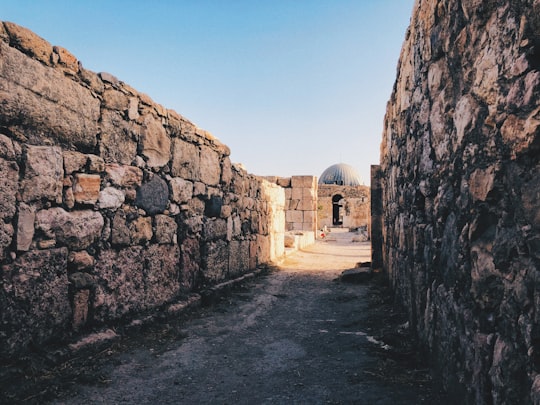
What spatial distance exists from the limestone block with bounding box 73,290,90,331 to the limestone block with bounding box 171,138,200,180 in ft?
4.99

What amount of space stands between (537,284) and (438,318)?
3.70 feet

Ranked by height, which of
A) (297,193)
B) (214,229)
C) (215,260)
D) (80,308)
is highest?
(297,193)

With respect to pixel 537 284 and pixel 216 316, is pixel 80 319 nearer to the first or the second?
pixel 216 316

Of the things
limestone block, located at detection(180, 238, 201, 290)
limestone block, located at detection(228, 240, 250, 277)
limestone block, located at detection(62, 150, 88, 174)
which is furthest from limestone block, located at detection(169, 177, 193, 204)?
limestone block, located at detection(228, 240, 250, 277)

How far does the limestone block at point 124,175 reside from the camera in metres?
3.01

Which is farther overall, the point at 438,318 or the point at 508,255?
the point at 438,318

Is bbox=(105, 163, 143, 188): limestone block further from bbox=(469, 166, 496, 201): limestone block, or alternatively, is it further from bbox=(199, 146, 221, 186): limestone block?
bbox=(469, 166, 496, 201): limestone block

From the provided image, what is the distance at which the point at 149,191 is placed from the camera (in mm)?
3459

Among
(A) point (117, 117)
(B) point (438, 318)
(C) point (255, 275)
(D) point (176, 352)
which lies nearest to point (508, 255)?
(B) point (438, 318)

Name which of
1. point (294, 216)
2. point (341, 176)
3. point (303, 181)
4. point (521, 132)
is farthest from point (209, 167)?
point (341, 176)

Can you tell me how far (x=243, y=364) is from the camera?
262 centimetres

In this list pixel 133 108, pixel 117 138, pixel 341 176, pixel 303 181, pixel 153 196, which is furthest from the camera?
pixel 341 176

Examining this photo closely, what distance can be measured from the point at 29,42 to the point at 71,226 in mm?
1160

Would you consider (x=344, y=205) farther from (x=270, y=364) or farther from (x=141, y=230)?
(x=270, y=364)
